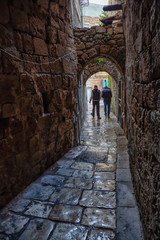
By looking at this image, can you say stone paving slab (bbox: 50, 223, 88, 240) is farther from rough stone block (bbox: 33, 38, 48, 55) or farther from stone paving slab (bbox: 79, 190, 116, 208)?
rough stone block (bbox: 33, 38, 48, 55)

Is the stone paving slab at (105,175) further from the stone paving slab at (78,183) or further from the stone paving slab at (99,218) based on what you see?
the stone paving slab at (99,218)

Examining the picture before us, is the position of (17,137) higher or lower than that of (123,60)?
lower

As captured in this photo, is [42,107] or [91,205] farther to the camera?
[42,107]

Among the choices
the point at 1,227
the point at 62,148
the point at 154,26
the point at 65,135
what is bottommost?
the point at 1,227

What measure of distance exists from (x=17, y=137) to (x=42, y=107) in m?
0.77

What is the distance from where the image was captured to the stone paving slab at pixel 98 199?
206 cm

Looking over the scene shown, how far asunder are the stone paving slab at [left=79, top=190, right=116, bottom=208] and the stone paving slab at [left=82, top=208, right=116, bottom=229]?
9cm

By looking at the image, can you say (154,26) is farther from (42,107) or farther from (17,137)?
(42,107)

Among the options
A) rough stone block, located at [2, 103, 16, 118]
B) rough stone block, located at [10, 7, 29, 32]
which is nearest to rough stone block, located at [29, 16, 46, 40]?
rough stone block, located at [10, 7, 29, 32]

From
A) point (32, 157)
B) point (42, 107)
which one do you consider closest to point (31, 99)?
point (42, 107)

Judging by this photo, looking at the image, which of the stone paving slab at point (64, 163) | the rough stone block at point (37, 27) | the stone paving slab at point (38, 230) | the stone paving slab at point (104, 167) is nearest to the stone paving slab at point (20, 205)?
the stone paving slab at point (38, 230)

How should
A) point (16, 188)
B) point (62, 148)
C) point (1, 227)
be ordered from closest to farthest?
1. point (1, 227)
2. point (16, 188)
3. point (62, 148)

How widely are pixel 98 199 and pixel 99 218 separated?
0.33 meters

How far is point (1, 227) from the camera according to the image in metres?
1.75
